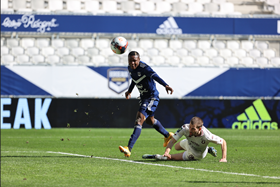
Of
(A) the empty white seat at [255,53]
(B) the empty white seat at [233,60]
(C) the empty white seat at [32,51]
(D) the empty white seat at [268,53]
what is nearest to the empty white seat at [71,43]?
(C) the empty white seat at [32,51]

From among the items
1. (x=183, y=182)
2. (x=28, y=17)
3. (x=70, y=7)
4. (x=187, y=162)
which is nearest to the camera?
(x=183, y=182)

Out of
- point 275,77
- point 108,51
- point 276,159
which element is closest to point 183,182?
point 276,159

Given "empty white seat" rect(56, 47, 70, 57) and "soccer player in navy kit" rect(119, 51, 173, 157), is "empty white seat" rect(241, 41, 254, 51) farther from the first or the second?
"soccer player in navy kit" rect(119, 51, 173, 157)

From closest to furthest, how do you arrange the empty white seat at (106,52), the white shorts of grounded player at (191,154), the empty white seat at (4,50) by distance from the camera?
the white shorts of grounded player at (191,154) < the empty white seat at (4,50) < the empty white seat at (106,52)

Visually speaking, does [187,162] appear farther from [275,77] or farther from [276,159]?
[275,77]

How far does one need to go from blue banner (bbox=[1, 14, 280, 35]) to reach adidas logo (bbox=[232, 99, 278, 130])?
5.84 metres

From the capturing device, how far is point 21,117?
1670 cm

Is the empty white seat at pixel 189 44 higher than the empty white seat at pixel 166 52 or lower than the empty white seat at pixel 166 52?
higher

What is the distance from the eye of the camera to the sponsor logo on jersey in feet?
57.4

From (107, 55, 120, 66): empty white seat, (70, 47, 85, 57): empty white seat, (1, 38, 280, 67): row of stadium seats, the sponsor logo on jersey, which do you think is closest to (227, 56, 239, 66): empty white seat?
(1, 38, 280, 67): row of stadium seats

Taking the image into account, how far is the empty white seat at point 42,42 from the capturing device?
21406 mm

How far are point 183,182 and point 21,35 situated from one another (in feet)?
61.0

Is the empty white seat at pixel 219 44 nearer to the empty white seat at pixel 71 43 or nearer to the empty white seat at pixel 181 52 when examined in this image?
the empty white seat at pixel 181 52

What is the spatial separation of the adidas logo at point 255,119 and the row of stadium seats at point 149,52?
3.65 m
